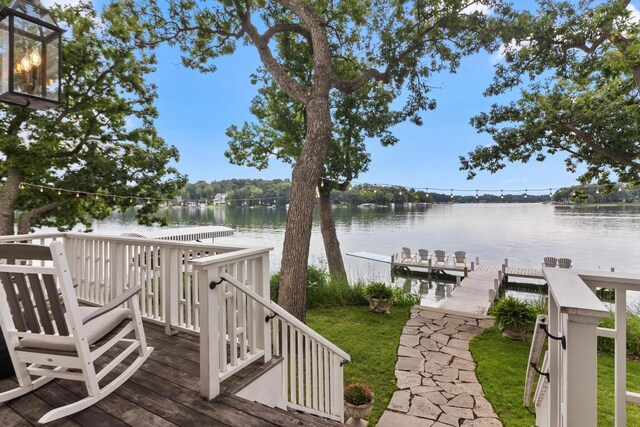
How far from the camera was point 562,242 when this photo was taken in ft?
98.4

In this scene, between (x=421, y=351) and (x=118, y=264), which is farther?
(x=421, y=351)

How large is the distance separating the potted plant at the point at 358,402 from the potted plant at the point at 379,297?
3.92 m

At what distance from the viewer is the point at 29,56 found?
9.61ft

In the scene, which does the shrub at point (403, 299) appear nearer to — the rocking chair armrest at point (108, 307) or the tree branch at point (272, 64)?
the tree branch at point (272, 64)

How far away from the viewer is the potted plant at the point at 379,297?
7145mm

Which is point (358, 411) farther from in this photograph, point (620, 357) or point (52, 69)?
point (52, 69)

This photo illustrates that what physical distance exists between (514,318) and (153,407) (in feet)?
20.1

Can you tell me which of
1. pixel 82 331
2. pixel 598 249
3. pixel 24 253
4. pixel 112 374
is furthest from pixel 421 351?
pixel 598 249

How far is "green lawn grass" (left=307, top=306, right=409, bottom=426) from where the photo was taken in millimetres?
4215

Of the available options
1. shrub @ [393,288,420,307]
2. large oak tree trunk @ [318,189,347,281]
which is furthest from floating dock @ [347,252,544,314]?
large oak tree trunk @ [318,189,347,281]

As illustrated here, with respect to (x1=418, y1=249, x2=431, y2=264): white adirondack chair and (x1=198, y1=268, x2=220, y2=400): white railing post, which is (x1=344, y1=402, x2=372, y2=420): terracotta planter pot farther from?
(x1=418, y1=249, x2=431, y2=264): white adirondack chair

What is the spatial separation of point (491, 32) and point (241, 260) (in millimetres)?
7402

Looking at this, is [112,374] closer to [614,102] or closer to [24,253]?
[24,253]

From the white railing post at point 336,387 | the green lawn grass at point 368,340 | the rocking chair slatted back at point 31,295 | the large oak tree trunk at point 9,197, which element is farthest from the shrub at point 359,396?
the large oak tree trunk at point 9,197
